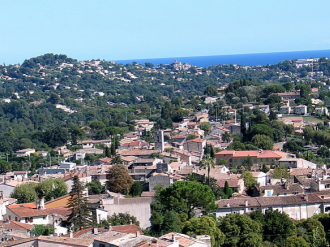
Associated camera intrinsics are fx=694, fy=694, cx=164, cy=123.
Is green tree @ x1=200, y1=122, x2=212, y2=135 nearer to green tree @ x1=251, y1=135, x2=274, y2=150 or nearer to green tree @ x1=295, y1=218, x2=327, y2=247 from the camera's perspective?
green tree @ x1=251, y1=135, x2=274, y2=150

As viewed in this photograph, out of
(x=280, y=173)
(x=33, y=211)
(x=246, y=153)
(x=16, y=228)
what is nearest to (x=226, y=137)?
(x=246, y=153)

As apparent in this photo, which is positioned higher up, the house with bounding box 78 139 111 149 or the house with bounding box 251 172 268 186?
the house with bounding box 251 172 268 186

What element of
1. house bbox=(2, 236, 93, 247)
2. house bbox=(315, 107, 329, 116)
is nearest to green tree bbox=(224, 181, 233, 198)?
house bbox=(2, 236, 93, 247)

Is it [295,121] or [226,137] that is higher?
[295,121]

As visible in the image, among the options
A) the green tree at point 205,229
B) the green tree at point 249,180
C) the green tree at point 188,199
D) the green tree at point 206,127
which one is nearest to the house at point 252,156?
the green tree at point 249,180

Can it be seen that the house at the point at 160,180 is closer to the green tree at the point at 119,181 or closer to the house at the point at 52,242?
the green tree at the point at 119,181

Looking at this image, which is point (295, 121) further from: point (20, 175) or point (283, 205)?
point (283, 205)

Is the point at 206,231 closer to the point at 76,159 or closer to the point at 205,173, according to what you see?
the point at 205,173
